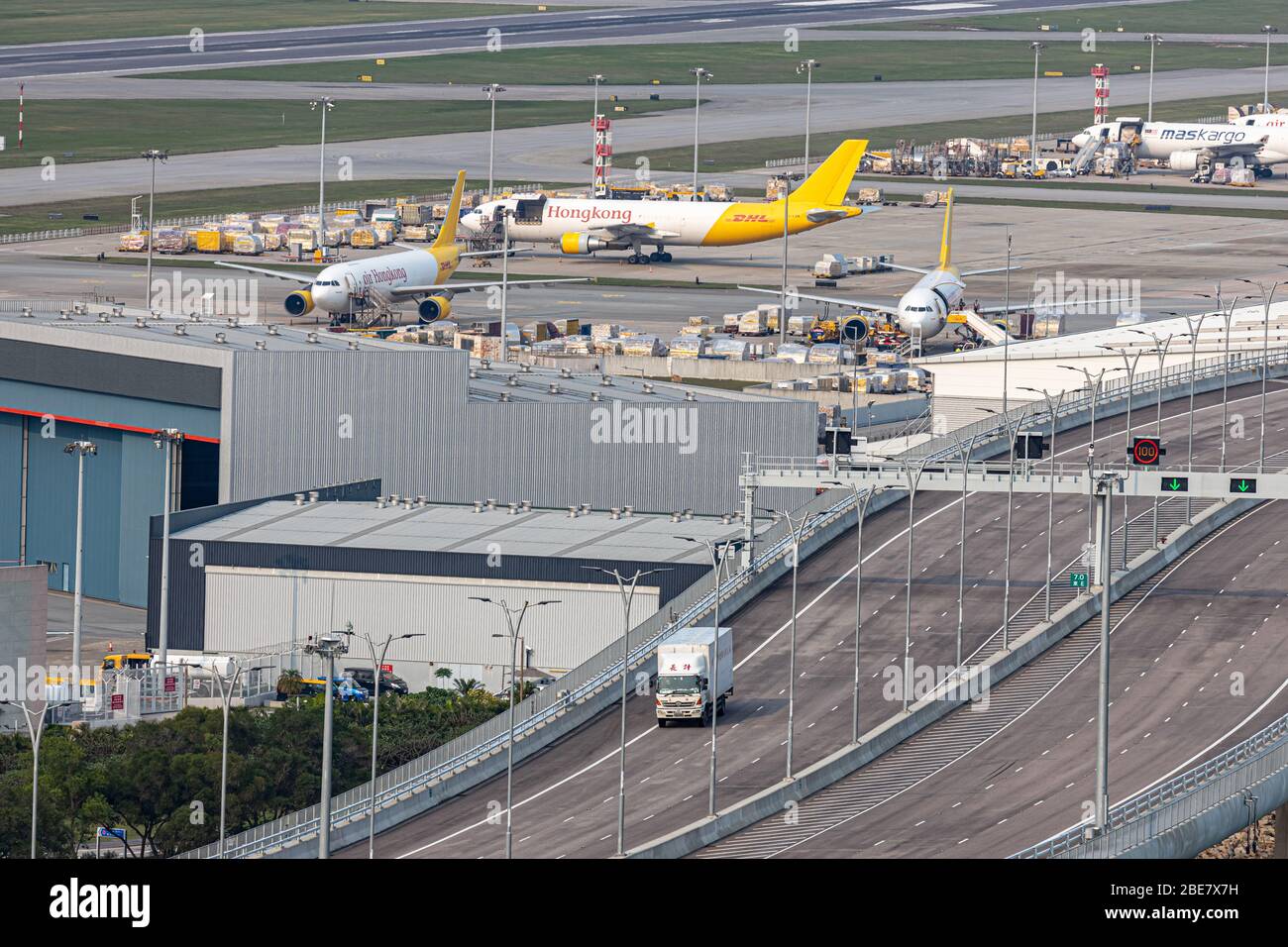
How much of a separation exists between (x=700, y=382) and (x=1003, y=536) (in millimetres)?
44208

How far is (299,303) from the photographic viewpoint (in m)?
163

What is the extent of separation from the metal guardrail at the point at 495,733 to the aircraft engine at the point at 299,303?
7191 centimetres

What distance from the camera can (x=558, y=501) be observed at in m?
111

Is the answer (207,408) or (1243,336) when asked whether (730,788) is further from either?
(1243,336)

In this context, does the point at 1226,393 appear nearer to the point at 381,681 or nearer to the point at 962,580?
the point at 962,580

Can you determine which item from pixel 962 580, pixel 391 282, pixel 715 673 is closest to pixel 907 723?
pixel 715 673

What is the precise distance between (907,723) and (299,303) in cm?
9456

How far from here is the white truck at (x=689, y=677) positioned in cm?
7700

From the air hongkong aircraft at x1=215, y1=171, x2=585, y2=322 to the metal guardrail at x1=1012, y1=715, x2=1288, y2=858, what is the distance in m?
94.2


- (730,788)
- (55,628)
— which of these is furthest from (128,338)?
(730,788)

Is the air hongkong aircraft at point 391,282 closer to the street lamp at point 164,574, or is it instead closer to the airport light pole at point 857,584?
the street lamp at point 164,574

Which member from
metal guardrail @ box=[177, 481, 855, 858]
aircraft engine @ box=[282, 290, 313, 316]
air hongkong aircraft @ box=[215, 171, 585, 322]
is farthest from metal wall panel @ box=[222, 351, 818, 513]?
aircraft engine @ box=[282, 290, 313, 316]

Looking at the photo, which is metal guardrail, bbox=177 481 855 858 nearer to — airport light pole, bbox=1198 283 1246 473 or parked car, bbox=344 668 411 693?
parked car, bbox=344 668 411 693

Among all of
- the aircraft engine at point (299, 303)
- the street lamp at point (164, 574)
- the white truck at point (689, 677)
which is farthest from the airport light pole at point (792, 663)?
the aircraft engine at point (299, 303)
